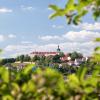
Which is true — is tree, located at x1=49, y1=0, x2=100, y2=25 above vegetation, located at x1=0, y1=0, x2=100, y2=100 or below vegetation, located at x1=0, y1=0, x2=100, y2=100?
above

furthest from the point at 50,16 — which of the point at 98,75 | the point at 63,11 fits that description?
the point at 98,75

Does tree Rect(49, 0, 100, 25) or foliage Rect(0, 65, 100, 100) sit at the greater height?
tree Rect(49, 0, 100, 25)

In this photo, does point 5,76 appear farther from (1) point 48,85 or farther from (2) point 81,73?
(2) point 81,73

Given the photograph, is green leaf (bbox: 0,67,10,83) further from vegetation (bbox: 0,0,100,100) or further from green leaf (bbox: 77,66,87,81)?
green leaf (bbox: 77,66,87,81)

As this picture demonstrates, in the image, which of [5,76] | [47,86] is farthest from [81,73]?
[5,76]

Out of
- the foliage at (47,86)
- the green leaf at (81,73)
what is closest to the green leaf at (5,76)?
the foliage at (47,86)

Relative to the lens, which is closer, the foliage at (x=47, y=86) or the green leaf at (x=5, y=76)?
the foliage at (x=47, y=86)

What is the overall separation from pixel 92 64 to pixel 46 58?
7646 inches

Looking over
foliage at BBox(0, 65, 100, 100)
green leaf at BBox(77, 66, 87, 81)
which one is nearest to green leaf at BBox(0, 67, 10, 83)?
foliage at BBox(0, 65, 100, 100)

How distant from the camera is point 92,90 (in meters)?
3.12

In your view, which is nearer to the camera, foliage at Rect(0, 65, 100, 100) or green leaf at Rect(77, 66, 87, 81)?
foliage at Rect(0, 65, 100, 100)

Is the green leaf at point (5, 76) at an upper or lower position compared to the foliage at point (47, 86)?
upper

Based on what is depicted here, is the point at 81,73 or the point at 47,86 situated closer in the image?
the point at 47,86

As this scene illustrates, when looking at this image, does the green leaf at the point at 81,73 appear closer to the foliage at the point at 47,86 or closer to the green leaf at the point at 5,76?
the foliage at the point at 47,86
